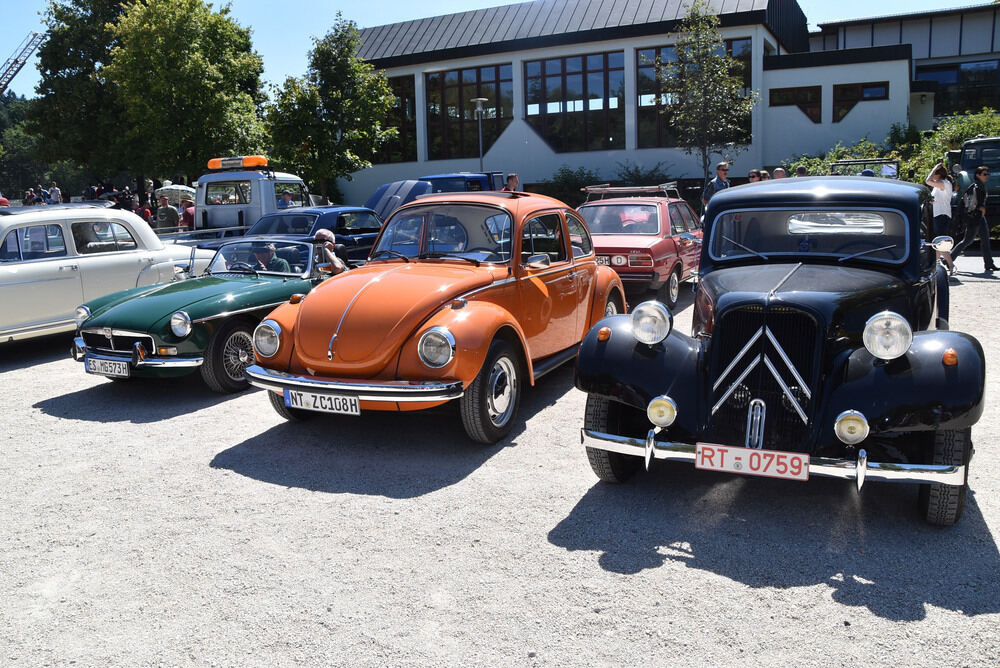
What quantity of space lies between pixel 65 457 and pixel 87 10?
114 ft

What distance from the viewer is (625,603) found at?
138 inches

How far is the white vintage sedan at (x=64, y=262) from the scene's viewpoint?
891cm

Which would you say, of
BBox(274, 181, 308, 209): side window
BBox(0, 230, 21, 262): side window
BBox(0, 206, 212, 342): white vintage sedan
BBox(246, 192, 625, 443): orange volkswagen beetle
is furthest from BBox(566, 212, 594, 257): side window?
BBox(274, 181, 308, 209): side window

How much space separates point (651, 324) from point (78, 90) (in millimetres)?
35600

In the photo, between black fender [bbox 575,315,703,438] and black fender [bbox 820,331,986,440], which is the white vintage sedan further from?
black fender [bbox 820,331,986,440]

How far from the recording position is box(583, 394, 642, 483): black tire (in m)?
4.63

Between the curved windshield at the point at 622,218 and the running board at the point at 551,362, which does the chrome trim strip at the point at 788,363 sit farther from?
the curved windshield at the point at 622,218

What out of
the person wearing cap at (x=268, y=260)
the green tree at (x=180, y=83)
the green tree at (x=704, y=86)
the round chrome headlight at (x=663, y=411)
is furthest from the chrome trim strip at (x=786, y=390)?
the green tree at (x=180, y=83)

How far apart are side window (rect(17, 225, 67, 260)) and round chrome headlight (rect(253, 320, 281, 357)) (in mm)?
4985

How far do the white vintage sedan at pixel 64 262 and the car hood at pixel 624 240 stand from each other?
5999 mm

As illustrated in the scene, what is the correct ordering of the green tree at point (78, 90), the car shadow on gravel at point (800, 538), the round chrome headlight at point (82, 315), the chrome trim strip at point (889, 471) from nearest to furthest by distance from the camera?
the car shadow on gravel at point (800, 538) < the chrome trim strip at point (889, 471) < the round chrome headlight at point (82, 315) < the green tree at point (78, 90)

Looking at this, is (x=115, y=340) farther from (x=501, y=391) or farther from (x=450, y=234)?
(x=501, y=391)

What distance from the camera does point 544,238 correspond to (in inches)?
278

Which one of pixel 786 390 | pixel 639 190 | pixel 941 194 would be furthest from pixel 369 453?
pixel 941 194
